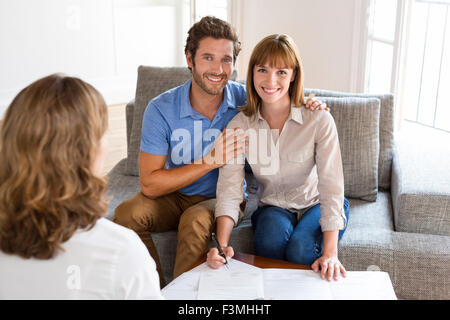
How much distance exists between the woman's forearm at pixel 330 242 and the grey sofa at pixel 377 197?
184 mm

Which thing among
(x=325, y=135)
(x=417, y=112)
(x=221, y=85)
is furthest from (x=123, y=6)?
(x=325, y=135)

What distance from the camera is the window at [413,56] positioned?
3092mm

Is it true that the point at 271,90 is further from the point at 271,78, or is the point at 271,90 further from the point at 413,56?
the point at 413,56

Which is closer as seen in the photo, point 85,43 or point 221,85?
point 221,85

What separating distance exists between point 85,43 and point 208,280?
12.6 feet

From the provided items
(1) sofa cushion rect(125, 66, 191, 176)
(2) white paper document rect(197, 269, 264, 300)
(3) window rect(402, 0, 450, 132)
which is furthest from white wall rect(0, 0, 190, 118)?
(2) white paper document rect(197, 269, 264, 300)

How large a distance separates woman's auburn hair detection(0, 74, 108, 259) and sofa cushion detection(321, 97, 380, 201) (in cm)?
142

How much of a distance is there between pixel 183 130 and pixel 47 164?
3.64ft

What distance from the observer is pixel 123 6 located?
5.00 m

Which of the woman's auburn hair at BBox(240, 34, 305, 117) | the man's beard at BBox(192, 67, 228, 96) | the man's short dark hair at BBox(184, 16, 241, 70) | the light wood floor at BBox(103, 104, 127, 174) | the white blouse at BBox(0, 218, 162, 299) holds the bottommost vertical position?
the light wood floor at BBox(103, 104, 127, 174)

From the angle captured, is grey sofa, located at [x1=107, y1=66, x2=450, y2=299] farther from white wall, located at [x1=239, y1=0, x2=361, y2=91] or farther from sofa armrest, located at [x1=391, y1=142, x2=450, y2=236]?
A: white wall, located at [x1=239, y1=0, x2=361, y2=91]

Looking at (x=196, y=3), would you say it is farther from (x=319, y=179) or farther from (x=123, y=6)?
(x=319, y=179)

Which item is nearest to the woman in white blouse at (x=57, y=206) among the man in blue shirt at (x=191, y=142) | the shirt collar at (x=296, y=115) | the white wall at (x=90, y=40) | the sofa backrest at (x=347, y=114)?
the man in blue shirt at (x=191, y=142)

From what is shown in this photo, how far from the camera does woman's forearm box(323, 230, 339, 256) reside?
168 cm
